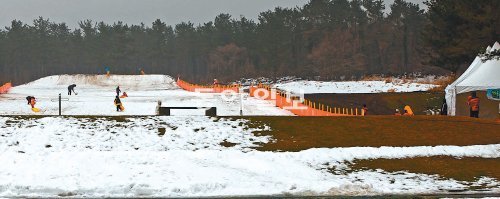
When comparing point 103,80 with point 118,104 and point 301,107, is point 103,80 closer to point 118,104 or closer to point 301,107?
point 118,104

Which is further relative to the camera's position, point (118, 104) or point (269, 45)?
point (269, 45)

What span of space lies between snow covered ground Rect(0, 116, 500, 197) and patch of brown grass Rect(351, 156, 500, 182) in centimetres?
46

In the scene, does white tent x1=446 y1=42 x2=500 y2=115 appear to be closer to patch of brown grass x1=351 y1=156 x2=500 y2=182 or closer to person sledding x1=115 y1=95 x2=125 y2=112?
patch of brown grass x1=351 y1=156 x2=500 y2=182

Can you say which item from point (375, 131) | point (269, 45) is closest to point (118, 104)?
point (375, 131)

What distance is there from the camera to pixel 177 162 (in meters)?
15.2

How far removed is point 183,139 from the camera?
1902cm

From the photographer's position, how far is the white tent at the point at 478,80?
26.3 m

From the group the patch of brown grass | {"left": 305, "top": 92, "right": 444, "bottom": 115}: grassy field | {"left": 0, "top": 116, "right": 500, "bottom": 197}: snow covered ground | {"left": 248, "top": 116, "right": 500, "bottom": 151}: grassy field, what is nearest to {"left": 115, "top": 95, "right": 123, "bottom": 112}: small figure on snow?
{"left": 0, "top": 116, "right": 500, "bottom": 197}: snow covered ground

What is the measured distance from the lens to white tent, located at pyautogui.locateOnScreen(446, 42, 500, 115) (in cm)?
2630

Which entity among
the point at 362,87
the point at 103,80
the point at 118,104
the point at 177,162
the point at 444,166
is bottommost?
the point at 444,166

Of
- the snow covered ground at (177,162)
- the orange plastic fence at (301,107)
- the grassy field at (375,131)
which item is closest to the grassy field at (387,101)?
the orange plastic fence at (301,107)

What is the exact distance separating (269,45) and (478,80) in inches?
3169

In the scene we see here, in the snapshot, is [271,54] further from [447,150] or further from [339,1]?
[447,150]

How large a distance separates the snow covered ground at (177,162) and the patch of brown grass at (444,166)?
46 cm
